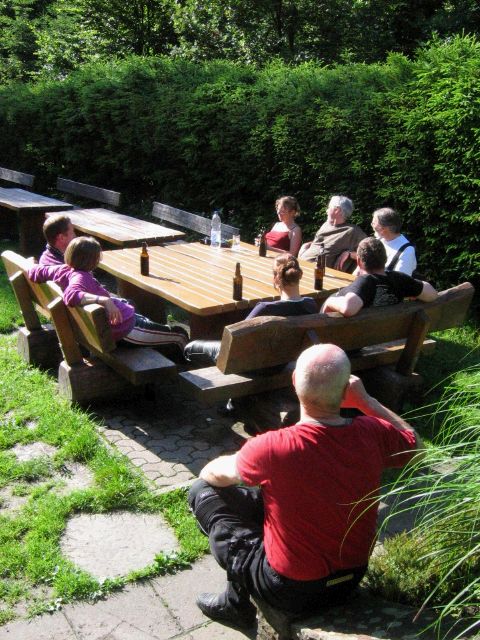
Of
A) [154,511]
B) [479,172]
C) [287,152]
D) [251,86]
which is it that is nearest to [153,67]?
[251,86]

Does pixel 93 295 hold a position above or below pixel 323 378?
below

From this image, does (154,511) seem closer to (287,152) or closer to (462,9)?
→ (287,152)

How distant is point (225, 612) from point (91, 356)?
117 inches

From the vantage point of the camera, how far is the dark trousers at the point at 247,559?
2.87 metres

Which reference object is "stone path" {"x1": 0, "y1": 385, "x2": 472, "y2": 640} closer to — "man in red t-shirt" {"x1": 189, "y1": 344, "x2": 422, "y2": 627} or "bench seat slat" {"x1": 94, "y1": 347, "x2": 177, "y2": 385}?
"man in red t-shirt" {"x1": 189, "y1": 344, "x2": 422, "y2": 627}

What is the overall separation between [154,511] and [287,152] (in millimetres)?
5997

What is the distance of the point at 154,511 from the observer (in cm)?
429

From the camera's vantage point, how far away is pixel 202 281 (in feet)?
19.7

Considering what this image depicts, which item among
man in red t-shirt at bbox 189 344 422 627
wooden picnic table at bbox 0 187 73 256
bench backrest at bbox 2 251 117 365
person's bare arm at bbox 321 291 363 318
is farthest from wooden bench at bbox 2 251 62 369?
wooden picnic table at bbox 0 187 73 256

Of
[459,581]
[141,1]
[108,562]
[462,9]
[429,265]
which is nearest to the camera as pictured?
[459,581]

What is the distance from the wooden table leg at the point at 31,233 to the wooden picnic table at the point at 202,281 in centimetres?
345

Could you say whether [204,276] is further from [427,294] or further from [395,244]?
[427,294]

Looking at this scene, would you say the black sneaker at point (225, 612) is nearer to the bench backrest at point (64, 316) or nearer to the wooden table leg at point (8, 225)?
the bench backrest at point (64, 316)

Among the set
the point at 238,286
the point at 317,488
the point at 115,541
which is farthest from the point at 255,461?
the point at 238,286
